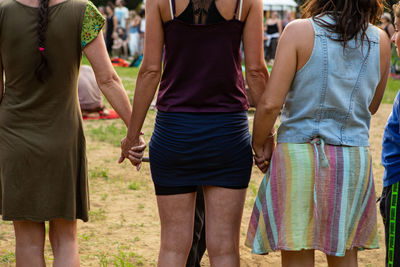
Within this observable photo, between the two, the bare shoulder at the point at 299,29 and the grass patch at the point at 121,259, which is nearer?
the bare shoulder at the point at 299,29

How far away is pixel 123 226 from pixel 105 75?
2.36m

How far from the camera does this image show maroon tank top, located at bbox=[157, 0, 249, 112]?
2.46 metres

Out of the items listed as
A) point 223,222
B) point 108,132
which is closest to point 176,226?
point 223,222

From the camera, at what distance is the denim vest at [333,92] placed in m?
2.42

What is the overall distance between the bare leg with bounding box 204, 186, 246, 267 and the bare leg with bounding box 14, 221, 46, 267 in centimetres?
83

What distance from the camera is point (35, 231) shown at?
2.79 metres

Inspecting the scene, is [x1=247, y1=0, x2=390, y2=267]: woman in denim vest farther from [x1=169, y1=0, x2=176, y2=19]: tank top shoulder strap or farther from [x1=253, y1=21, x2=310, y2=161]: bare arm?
[x1=169, y1=0, x2=176, y2=19]: tank top shoulder strap

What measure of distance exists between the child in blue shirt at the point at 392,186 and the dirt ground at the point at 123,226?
1.64m

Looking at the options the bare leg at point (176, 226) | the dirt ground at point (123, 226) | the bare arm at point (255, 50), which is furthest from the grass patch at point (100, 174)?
the bare arm at point (255, 50)

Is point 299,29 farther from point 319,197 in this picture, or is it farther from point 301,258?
point 301,258

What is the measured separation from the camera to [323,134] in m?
2.48

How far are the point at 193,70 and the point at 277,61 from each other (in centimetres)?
36

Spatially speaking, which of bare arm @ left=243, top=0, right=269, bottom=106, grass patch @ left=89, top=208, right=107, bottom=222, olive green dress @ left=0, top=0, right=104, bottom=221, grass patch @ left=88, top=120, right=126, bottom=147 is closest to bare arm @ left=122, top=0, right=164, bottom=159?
olive green dress @ left=0, top=0, right=104, bottom=221

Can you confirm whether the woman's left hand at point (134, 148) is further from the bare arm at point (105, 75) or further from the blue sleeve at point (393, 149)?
the blue sleeve at point (393, 149)
